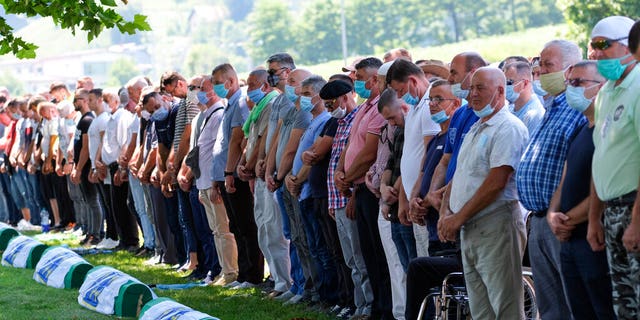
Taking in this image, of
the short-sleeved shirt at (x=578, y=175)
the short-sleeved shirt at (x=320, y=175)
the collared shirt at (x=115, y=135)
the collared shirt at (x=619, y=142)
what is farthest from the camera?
the collared shirt at (x=115, y=135)

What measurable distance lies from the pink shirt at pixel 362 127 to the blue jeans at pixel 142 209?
23.7 ft

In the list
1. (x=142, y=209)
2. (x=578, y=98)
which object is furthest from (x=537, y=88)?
(x=142, y=209)

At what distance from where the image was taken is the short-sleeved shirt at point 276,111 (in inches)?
487

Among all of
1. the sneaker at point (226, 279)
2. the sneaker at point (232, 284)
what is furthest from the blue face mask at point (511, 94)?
the sneaker at point (226, 279)

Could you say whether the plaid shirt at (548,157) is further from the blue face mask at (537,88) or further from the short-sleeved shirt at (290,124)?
the short-sleeved shirt at (290,124)

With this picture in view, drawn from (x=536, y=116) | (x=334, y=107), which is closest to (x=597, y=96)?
(x=536, y=116)

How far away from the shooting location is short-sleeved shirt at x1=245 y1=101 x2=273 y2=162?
12.9 metres

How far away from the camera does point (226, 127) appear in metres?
13.8

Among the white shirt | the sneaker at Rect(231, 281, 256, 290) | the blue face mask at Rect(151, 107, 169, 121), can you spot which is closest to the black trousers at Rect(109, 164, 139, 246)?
the white shirt

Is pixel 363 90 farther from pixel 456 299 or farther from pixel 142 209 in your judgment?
pixel 142 209

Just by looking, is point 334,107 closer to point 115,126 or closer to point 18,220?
point 115,126

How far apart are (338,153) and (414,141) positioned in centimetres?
146

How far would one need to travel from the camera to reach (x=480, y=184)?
820cm

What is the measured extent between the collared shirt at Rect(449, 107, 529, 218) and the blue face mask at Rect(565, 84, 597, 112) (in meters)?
0.93
